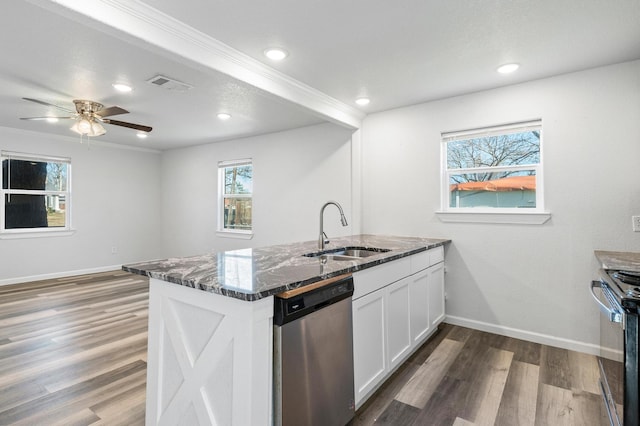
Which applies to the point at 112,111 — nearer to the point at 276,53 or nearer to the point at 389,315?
the point at 276,53

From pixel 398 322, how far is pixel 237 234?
12.2 ft

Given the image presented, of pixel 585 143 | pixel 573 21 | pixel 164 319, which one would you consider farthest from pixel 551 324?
pixel 164 319

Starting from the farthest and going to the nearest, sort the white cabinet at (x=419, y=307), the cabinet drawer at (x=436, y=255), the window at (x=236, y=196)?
the window at (x=236, y=196), the cabinet drawer at (x=436, y=255), the white cabinet at (x=419, y=307)

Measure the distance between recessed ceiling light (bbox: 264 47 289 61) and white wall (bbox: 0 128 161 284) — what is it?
15.8ft

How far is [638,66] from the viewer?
2621 millimetres

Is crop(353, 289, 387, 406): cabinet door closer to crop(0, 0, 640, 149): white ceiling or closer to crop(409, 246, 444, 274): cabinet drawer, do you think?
crop(409, 246, 444, 274): cabinet drawer

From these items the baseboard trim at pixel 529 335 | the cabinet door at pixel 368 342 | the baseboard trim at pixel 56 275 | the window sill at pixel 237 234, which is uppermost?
the window sill at pixel 237 234

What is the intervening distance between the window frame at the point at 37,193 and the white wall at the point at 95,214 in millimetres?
65

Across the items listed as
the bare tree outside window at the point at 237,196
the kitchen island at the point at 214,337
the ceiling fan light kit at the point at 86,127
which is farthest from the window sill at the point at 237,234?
the kitchen island at the point at 214,337

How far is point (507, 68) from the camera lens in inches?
109

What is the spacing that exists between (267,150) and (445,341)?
3.56 metres

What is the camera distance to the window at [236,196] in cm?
556

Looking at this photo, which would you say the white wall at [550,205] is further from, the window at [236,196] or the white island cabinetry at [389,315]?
the window at [236,196]

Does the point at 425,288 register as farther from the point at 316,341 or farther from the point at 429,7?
the point at 429,7
